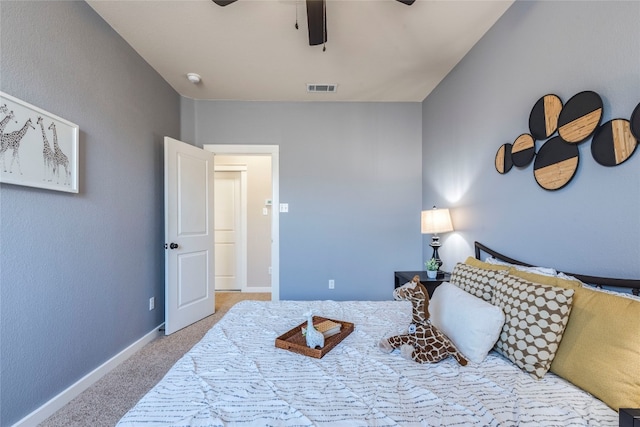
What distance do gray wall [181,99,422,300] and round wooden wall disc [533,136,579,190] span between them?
187cm

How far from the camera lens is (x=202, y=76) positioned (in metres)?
2.81

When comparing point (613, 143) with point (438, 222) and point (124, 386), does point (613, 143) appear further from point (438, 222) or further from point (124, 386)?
point (124, 386)

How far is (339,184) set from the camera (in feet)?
11.3

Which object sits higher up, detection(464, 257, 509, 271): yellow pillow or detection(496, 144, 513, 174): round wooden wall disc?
detection(496, 144, 513, 174): round wooden wall disc

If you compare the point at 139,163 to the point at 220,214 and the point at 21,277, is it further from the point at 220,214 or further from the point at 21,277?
the point at 220,214

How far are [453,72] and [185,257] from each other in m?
3.32

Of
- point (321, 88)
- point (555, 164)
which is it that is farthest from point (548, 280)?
point (321, 88)

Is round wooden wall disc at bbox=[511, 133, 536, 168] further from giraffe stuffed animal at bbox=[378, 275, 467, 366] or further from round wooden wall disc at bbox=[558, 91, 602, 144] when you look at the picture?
giraffe stuffed animal at bbox=[378, 275, 467, 366]

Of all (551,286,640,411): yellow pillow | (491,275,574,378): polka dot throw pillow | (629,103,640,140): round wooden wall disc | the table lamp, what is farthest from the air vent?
(551,286,640,411): yellow pillow

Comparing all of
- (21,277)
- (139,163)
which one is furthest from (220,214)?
(21,277)

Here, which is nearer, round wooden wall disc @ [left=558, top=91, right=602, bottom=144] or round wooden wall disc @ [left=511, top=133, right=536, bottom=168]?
round wooden wall disc @ [left=558, top=91, right=602, bottom=144]

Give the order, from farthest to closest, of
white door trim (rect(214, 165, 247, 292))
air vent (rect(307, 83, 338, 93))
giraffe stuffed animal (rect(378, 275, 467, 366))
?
white door trim (rect(214, 165, 247, 292))
air vent (rect(307, 83, 338, 93))
giraffe stuffed animal (rect(378, 275, 467, 366))

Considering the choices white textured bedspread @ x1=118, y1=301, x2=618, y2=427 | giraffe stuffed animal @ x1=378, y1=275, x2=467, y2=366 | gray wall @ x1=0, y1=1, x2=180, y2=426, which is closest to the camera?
white textured bedspread @ x1=118, y1=301, x2=618, y2=427

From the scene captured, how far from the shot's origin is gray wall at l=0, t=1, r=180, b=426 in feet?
4.82
